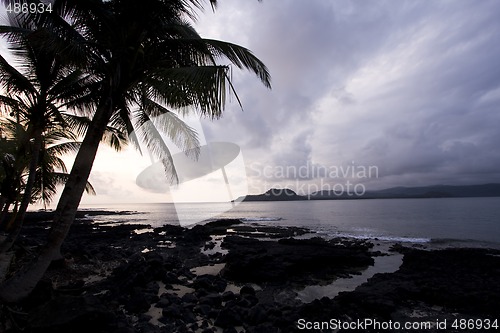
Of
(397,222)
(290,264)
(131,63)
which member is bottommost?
(397,222)

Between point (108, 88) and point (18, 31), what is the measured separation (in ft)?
12.6

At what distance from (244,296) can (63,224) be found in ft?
18.9

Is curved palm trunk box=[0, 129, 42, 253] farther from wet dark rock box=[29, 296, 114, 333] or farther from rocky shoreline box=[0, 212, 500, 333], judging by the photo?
wet dark rock box=[29, 296, 114, 333]

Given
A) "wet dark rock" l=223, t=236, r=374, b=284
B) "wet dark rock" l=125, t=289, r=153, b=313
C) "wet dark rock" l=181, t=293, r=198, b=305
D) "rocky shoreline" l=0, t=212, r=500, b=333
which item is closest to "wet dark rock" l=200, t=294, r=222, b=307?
"rocky shoreline" l=0, t=212, r=500, b=333

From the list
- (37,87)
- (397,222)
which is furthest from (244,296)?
(397,222)

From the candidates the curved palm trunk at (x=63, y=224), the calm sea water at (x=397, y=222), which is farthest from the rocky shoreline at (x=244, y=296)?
the calm sea water at (x=397, y=222)

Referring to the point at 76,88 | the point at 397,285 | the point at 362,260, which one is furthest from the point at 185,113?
the point at 362,260

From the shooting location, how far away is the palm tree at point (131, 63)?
19.1ft

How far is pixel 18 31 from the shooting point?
7.51 metres

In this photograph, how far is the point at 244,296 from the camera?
28.8ft

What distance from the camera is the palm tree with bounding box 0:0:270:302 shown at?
5812mm

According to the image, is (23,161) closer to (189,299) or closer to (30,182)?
(30,182)

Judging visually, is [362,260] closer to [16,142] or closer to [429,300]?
[429,300]

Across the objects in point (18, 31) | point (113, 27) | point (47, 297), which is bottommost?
point (47, 297)
